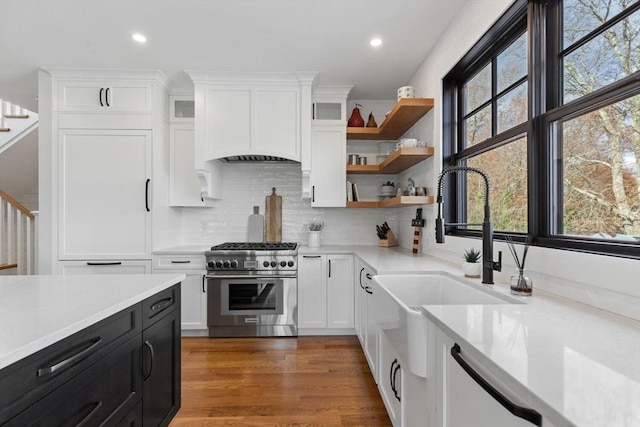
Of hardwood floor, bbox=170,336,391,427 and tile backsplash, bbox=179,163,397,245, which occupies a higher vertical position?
tile backsplash, bbox=179,163,397,245

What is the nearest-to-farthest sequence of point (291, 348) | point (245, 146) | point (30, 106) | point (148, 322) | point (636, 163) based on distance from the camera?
point (636, 163) → point (148, 322) → point (291, 348) → point (245, 146) → point (30, 106)

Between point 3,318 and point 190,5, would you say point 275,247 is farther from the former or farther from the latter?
point 3,318

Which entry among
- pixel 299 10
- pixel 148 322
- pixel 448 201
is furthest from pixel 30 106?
pixel 448 201

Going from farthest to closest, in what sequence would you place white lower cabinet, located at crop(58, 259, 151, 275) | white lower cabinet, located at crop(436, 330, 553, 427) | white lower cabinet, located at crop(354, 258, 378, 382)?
white lower cabinet, located at crop(58, 259, 151, 275) < white lower cabinet, located at crop(354, 258, 378, 382) < white lower cabinet, located at crop(436, 330, 553, 427)

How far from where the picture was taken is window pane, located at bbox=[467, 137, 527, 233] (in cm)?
174

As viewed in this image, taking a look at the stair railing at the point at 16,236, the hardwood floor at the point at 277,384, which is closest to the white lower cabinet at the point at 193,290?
the hardwood floor at the point at 277,384

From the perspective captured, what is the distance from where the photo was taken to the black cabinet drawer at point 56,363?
2.55 feet

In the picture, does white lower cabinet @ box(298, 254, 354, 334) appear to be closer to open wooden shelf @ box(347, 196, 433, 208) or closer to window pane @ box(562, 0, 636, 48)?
open wooden shelf @ box(347, 196, 433, 208)

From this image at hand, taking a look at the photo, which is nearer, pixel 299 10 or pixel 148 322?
pixel 148 322

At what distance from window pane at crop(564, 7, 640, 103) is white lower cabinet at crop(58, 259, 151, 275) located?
3377 millimetres

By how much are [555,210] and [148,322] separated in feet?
6.41

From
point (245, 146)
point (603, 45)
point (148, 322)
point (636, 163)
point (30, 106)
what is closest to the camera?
point (636, 163)

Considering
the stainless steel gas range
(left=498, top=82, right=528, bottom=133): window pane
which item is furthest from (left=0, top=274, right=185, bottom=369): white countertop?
(left=498, top=82, right=528, bottom=133): window pane

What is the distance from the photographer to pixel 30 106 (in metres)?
3.86
